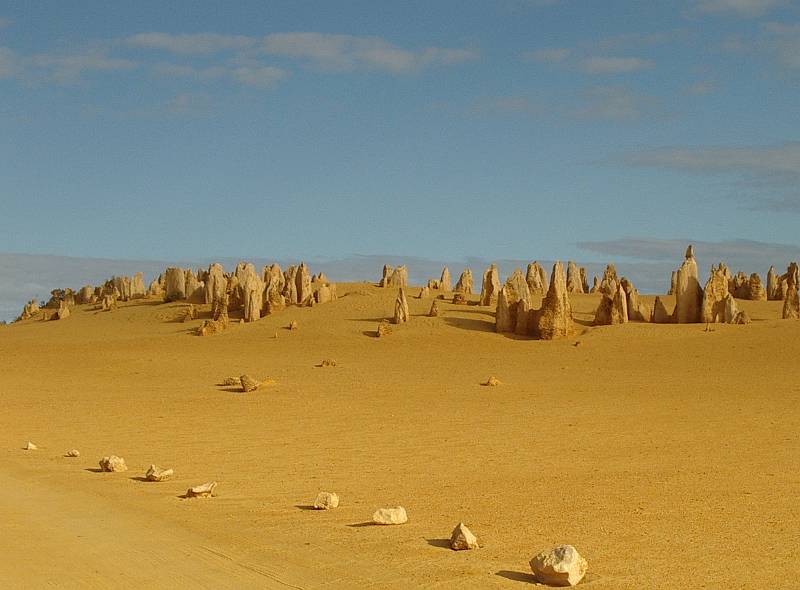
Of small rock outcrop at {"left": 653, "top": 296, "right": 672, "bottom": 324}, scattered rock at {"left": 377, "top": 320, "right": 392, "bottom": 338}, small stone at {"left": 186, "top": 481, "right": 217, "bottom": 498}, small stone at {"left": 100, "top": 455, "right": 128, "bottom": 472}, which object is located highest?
small rock outcrop at {"left": 653, "top": 296, "right": 672, "bottom": 324}

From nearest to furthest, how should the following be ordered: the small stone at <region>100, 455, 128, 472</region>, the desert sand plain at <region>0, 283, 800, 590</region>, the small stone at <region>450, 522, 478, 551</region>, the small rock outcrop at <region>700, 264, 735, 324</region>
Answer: the desert sand plain at <region>0, 283, 800, 590</region> → the small stone at <region>450, 522, 478, 551</region> → the small stone at <region>100, 455, 128, 472</region> → the small rock outcrop at <region>700, 264, 735, 324</region>

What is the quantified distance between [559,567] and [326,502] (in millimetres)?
3478

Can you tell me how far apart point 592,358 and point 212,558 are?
60.1 feet

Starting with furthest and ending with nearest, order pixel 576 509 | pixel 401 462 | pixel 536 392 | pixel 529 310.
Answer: pixel 529 310 < pixel 536 392 < pixel 401 462 < pixel 576 509

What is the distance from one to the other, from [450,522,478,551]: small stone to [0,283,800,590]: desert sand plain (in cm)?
13

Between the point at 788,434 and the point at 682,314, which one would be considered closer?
the point at 788,434

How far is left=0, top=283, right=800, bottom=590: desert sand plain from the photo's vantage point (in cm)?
730

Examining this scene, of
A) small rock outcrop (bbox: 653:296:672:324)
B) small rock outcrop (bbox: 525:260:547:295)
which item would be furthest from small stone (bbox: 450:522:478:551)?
small rock outcrop (bbox: 525:260:547:295)

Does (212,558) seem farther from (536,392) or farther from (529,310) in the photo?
(529,310)

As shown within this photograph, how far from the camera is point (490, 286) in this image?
35000 mm

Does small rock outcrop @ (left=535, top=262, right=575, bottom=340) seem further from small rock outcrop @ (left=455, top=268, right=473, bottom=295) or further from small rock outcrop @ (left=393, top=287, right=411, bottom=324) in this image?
small rock outcrop @ (left=455, top=268, right=473, bottom=295)

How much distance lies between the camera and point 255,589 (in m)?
6.59

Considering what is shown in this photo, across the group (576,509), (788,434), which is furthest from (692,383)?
(576,509)

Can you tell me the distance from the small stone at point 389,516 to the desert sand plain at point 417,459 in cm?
14
